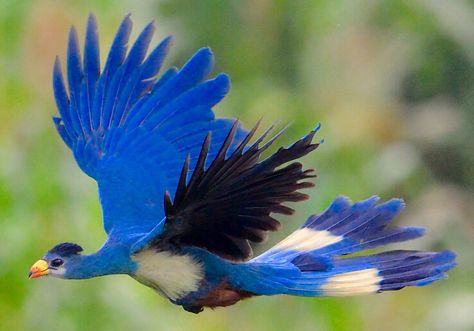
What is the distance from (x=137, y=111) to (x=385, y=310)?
1.75 meters

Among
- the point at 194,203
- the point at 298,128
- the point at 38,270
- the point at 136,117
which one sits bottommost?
the point at 38,270

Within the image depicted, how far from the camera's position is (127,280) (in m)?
4.96

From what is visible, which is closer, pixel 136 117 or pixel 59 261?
pixel 59 261

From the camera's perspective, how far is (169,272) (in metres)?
3.16

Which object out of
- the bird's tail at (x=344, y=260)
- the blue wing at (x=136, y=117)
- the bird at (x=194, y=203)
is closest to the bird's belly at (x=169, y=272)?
the bird at (x=194, y=203)

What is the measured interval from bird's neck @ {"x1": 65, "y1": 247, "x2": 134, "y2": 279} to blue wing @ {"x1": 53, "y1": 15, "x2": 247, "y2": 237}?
0.34 m

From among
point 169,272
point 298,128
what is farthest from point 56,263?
point 298,128

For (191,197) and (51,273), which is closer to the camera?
(191,197)

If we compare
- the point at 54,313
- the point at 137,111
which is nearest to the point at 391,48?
the point at 54,313

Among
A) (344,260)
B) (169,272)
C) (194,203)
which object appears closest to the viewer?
(194,203)

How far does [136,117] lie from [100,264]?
653 mm

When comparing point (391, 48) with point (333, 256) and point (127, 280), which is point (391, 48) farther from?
point (333, 256)

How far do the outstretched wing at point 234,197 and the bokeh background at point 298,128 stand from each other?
1602mm

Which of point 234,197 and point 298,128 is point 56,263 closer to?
A: point 234,197
